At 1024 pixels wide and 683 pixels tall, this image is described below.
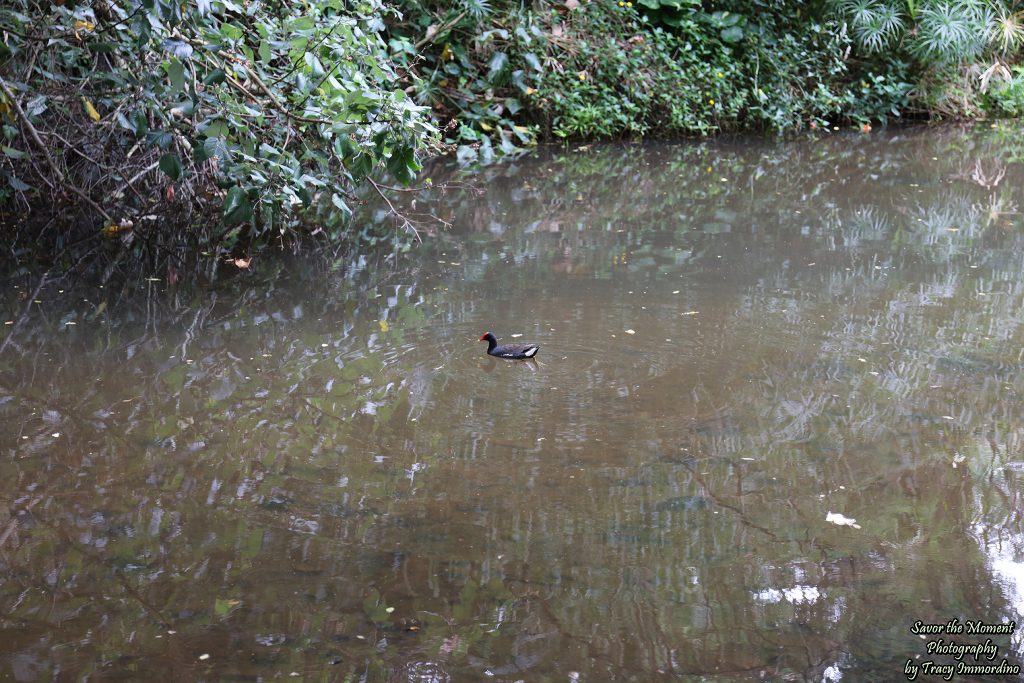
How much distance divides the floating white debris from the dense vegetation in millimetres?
3030

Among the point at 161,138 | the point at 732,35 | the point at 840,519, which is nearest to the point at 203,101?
the point at 161,138

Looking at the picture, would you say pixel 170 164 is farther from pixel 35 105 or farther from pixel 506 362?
pixel 506 362

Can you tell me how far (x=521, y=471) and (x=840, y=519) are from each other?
3.92 feet

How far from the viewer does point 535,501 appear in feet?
12.3

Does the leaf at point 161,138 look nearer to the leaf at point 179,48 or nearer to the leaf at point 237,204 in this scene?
the leaf at point 237,204

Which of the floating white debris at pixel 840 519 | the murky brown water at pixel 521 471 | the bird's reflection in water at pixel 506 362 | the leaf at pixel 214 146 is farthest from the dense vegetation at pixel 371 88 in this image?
the floating white debris at pixel 840 519

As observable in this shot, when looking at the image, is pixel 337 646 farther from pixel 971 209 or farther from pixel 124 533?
pixel 971 209

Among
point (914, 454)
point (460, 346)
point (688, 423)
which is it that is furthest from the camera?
point (460, 346)

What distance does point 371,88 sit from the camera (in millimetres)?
7277

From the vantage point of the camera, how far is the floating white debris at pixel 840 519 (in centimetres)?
358

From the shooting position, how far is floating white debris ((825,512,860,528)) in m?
3.58

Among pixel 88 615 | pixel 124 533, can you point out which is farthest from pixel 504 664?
pixel 124 533

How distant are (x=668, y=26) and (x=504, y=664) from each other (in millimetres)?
12986

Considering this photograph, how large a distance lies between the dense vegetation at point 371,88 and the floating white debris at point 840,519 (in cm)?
303
